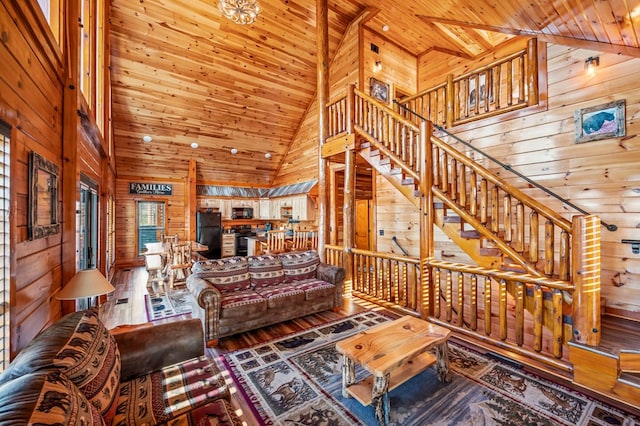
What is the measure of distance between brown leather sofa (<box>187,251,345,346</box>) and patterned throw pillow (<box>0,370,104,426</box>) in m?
2.01

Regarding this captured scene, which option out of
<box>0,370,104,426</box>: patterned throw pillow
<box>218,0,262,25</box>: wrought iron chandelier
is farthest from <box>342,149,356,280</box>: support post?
<box>0,370,104,426</box>: patterned throw pillow

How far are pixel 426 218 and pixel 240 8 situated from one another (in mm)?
4445

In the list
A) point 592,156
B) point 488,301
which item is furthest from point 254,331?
point 592,156

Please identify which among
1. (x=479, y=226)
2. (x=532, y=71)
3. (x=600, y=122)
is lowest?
(x=479, y=226)

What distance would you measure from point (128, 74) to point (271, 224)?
222 inches

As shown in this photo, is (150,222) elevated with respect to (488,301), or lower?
elevated

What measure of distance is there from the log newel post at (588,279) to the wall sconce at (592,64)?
2.50m

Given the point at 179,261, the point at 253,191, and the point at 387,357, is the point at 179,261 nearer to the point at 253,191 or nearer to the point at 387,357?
the point at 253,191

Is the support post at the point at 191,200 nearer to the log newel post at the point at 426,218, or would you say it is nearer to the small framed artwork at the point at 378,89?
the small framed artwork at the point at 378,89

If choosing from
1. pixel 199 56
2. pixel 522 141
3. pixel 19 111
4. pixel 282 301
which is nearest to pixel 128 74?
pixel 199 56

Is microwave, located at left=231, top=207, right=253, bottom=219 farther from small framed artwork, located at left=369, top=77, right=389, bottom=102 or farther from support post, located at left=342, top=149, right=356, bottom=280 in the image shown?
small framed artwork, located at left=369, top=77, right=389, bottom=102

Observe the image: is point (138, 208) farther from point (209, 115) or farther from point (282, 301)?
point (282, 301)

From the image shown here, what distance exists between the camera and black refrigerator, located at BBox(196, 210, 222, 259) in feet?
26.9

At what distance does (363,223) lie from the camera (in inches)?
322
